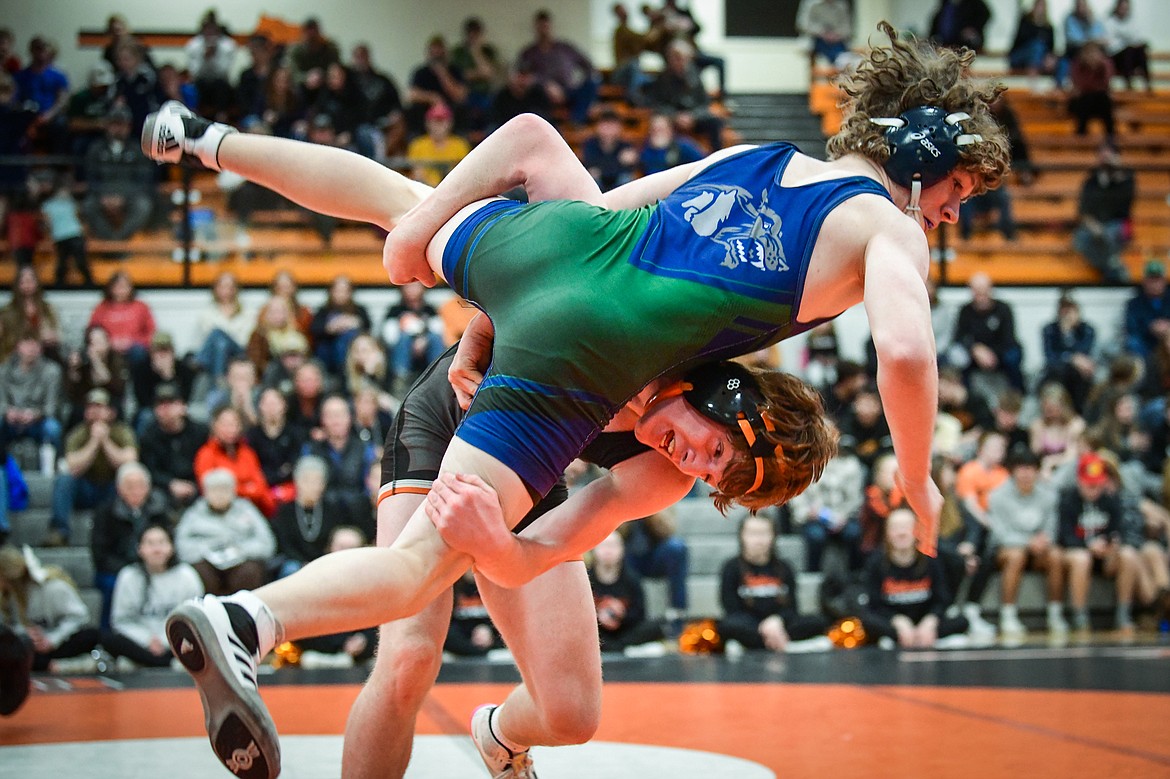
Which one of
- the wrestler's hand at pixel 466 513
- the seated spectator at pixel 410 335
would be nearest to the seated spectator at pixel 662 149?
the seated spectator at pixel 410 335

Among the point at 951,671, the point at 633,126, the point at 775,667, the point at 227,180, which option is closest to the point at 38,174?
the point at 227,180

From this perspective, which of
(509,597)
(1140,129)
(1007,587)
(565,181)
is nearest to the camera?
(565,181)

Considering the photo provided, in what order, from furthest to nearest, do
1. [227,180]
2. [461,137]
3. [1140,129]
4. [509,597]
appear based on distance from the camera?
1. [1140,129]
2. [461,137]
3. [227,180]
4. [509,597]

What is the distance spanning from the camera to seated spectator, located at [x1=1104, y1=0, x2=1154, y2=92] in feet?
49.6

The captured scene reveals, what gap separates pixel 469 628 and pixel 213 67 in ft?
23.2

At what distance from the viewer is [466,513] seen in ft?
9.03

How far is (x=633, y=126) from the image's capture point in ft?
Result: 43.9

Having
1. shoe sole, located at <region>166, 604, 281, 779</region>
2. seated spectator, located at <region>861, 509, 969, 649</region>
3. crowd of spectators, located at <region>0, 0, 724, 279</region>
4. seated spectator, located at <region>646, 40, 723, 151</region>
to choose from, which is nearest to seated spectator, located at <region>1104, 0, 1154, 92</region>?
crowd of spectators, located at <region>0, 0, 724, 279</region>

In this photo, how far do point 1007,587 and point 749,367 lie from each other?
6.35 m

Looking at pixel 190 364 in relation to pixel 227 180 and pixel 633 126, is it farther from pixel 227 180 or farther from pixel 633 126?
pixel 633 126

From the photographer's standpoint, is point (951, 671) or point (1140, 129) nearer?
point (951, 671)

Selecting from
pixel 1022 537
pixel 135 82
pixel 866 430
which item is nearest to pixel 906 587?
pixel 1022 537

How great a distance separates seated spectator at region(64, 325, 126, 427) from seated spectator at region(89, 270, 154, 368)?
20 centimetres

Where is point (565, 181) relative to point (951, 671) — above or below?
above
